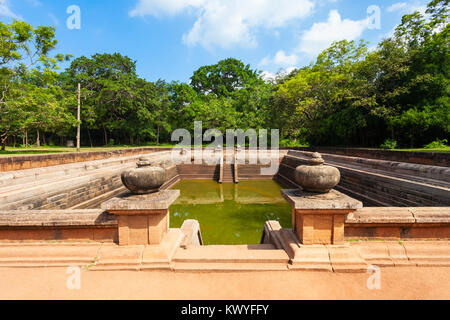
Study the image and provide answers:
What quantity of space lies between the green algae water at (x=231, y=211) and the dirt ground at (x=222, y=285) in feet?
9.51

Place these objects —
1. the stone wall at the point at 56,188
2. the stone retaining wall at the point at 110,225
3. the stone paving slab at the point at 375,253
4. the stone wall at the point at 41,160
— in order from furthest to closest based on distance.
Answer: the stone wall at the point at 41,160 < the stone wall at the point at 56,188 < the stone retaining wall at the point at 110,225 < the stone paving slab at the point at 375,253

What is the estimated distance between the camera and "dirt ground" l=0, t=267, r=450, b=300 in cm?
201

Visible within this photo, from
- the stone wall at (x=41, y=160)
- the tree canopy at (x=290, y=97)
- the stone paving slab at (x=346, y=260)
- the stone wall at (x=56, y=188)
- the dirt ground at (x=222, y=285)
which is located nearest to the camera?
the dirt ground at (x=222, y=285)

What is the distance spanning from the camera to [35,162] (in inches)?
311

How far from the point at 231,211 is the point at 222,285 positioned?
5490 mm

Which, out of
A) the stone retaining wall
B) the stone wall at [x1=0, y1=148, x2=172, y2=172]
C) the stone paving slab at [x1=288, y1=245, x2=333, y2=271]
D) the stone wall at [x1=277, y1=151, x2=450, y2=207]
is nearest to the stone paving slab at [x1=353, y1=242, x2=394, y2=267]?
the stone retaining wall

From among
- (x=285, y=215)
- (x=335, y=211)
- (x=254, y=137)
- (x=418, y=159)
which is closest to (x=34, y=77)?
(x=285, y=215)

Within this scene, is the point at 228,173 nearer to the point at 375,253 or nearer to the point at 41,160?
the point at 41,160

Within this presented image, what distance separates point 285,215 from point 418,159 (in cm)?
545

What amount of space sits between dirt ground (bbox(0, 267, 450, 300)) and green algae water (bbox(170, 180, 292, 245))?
2900 millimetres

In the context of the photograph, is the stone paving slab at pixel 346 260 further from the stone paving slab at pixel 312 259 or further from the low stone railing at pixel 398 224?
the low stone railing at pixel 398 224

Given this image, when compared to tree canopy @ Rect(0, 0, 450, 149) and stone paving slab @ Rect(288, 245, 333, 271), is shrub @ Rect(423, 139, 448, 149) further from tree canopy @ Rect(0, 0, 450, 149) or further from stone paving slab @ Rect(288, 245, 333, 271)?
stone paving slab @ Rect(288, 245, 333, 271)

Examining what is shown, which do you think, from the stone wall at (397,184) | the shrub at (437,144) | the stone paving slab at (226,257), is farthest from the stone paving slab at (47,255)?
the shrub at (437,144)

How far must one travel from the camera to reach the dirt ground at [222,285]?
2.01m
